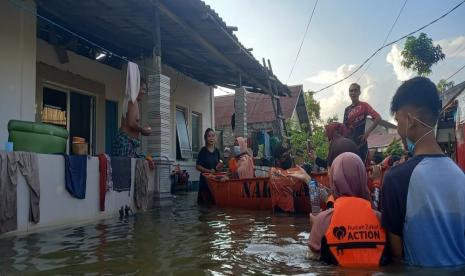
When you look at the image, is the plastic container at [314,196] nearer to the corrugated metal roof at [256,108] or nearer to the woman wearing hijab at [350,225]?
the woman wearing hijab at [350,225]

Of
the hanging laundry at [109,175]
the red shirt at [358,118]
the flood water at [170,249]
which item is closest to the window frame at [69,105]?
the hanging laundry at [109,175]

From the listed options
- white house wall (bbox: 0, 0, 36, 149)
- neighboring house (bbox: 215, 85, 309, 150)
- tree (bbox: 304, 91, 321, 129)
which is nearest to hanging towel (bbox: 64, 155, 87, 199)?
white house wall (bbox: 0, 0, 36, 149)

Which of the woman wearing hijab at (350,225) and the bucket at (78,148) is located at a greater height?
the bucket at (78,148)

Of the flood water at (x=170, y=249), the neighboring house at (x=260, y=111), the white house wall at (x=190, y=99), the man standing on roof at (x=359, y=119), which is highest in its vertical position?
the neighboring house at (x=260, y=111)

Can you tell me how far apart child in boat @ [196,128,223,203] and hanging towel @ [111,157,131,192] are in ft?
7.04

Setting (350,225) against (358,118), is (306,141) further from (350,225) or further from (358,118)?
(350,225)

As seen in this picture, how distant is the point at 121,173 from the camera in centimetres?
704

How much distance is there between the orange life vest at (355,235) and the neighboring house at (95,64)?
387 cm

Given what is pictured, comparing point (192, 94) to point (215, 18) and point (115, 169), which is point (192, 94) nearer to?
point (215, 18)

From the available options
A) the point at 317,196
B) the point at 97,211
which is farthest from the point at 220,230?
the point at 97,211

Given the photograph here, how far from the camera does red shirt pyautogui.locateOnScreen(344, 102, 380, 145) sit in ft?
21.8

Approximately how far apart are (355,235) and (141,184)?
17.4 feet

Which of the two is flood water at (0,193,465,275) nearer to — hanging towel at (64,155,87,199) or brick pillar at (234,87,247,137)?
hanging towel at (64,155,87,199)

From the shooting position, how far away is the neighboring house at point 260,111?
27.1 metres
